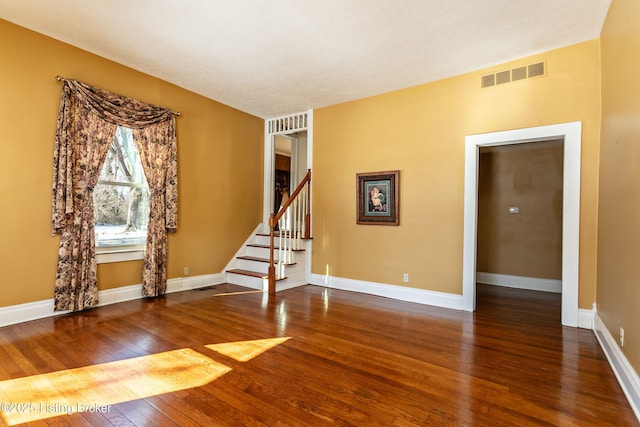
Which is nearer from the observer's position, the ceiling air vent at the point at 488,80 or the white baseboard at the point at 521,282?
the ceiling air vent at the point at 488,80

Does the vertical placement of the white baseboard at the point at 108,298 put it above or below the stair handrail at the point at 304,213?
below

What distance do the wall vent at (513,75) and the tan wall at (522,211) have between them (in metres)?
2.02

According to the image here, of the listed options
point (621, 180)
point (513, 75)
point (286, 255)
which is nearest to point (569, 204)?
point (621, 180)

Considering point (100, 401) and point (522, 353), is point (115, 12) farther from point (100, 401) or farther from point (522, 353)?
point (522, 353)

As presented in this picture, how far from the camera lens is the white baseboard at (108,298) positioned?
323 centimetres

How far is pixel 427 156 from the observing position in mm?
4355

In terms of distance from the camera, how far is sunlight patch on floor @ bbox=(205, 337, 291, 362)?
262cm

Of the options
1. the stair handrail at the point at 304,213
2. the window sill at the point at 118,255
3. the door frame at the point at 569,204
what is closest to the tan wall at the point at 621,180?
the door frame at the point at 569,204

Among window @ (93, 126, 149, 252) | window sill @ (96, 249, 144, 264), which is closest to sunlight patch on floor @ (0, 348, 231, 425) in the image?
window sill @ (96, 249, 144, 264)

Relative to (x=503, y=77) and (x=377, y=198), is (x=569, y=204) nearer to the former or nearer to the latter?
(x=503, y=77)

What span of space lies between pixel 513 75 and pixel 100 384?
496 cm

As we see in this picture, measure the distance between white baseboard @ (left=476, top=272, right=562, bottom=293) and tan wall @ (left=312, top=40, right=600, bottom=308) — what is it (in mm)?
2163

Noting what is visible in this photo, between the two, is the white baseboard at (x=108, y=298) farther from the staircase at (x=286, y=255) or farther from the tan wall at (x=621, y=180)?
the tan wall at (x=621, y=180)

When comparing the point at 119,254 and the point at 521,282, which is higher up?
the point at 119,254
